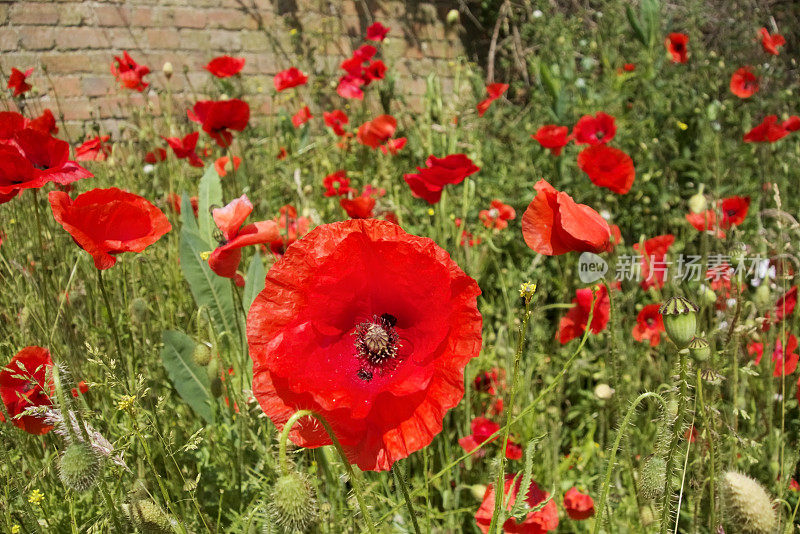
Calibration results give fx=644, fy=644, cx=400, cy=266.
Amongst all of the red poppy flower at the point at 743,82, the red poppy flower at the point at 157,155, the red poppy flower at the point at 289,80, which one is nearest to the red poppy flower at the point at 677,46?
the red poppy flower at the point at 743,82

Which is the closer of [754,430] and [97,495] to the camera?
[97,495]

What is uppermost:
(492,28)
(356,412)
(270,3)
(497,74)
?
(356,412)

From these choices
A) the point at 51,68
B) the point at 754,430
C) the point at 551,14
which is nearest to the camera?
the point at 754,430

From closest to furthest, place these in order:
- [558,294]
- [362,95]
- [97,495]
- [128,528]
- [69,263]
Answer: [128,528], [97,495], [69,263], [558,294], [362,95]

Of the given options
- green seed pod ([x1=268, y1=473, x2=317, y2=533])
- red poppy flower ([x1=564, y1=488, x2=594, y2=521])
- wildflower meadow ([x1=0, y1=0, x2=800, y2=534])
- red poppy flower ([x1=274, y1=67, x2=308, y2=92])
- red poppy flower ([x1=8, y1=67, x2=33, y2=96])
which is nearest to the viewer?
green seed pod ([x1=268, y1=473, x2=317, y2=533])

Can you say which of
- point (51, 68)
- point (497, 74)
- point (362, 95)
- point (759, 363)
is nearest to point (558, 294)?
point (759, 363)

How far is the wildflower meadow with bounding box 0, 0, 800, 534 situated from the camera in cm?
79

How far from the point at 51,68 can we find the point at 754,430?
180 inches

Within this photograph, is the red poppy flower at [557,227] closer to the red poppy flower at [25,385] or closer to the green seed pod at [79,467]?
the green seed pod at [79,467]

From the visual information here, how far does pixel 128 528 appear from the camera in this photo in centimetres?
110

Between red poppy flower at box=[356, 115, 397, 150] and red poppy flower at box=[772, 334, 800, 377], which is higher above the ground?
red poppy flower at box=[356, 115, 397, 150]

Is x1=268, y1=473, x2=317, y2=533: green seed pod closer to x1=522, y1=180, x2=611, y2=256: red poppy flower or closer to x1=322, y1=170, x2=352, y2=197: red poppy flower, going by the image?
x1=522, y1=180, x2=611, y2=256: red poppy flower

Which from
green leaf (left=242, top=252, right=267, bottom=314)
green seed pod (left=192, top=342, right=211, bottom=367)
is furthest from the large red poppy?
green leaf (left=242, top=252, right=267, bottom=314)

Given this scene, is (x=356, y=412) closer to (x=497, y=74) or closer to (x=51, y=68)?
(x=51, y=68)
